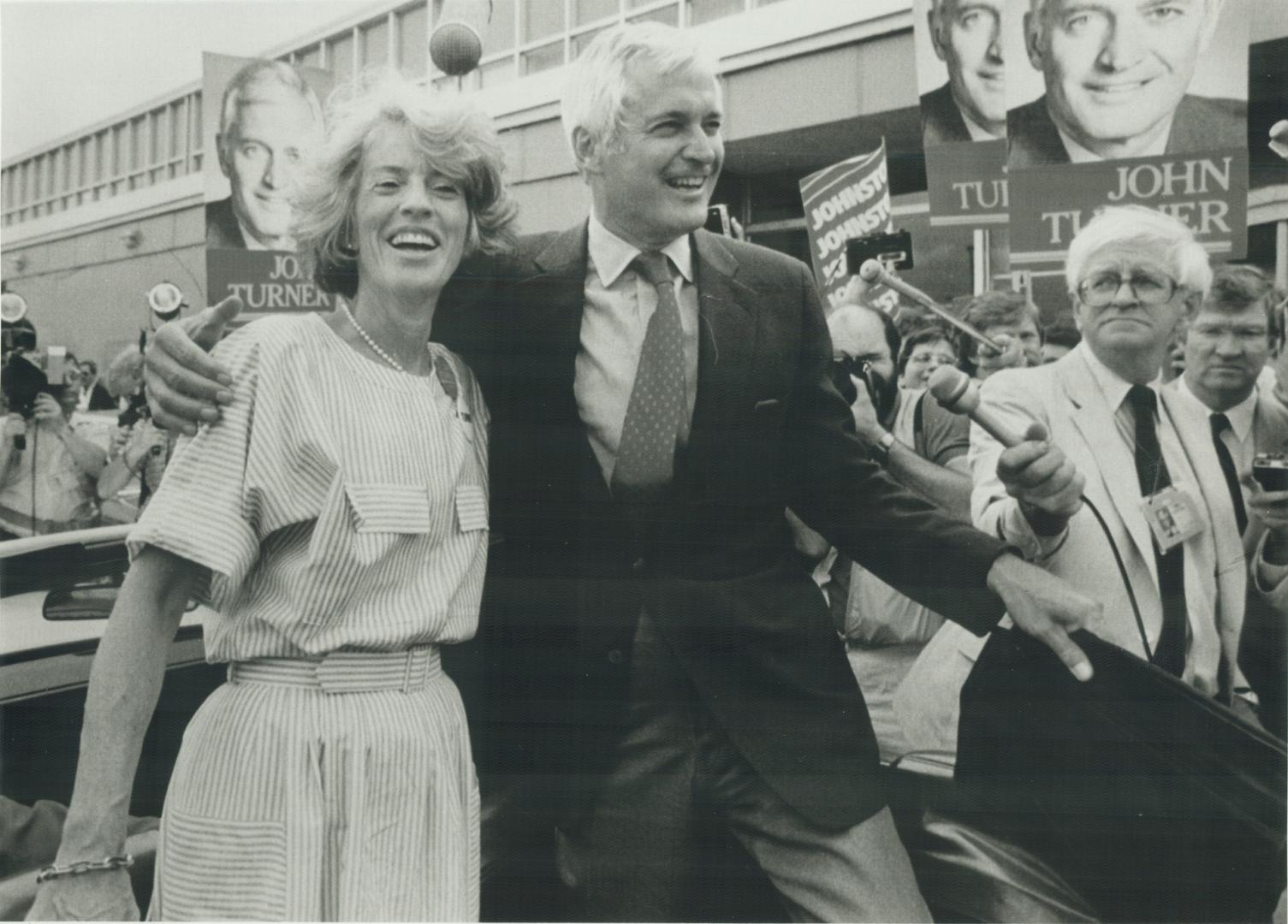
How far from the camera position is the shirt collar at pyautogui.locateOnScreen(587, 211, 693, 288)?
221 centimetres

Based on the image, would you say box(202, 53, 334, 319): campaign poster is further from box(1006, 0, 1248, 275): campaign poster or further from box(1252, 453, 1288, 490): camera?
box(1252, 453, 1288, 490): camera

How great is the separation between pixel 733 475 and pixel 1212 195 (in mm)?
1097

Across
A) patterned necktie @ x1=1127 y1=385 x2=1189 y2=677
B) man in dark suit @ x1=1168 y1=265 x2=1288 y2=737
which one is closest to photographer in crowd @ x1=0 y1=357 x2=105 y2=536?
patterned necktie @ x1=1127 y1=385 x2=1189 y2=677

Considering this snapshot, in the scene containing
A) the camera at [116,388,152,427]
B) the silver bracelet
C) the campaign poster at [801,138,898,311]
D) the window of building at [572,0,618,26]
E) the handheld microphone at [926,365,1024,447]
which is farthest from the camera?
the camera at [116,388,152,427]

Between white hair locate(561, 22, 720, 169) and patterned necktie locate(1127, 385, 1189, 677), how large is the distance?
110 centimetres

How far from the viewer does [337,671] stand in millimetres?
1799

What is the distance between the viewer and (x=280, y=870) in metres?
1.80

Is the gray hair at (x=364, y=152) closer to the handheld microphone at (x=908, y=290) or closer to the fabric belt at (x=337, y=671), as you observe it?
the fabric belt at (x=337, y=671)

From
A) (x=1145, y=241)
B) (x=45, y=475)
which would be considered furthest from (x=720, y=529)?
(x=45, y=475)

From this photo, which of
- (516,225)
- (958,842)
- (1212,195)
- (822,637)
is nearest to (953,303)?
(1212,195)

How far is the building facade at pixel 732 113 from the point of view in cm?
232

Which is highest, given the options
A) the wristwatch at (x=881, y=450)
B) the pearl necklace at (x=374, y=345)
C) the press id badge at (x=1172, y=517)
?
the pearl necklace at (x=374, y=345)

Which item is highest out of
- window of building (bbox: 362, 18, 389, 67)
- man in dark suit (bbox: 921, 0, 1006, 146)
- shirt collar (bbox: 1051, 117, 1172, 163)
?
window of building (bbox: 362, 18, 389, 67)

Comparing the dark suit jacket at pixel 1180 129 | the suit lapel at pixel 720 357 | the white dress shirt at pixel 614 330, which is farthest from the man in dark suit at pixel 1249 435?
the white dress shirt at pixel 614 330
